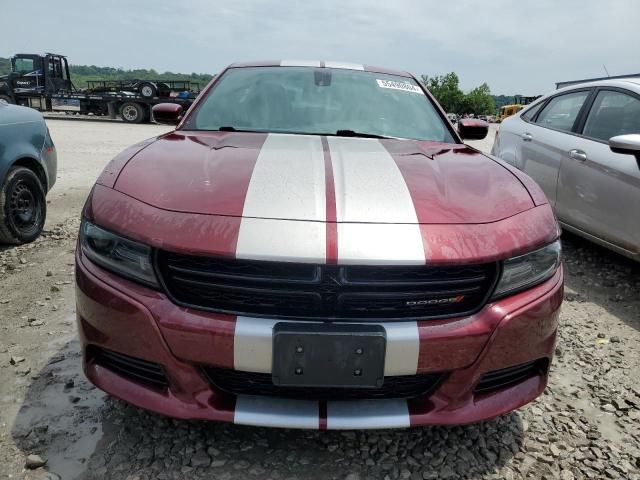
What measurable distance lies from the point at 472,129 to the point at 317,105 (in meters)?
1.12

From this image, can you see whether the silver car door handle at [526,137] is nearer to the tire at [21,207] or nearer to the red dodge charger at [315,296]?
the red dodge charger at [315,296]

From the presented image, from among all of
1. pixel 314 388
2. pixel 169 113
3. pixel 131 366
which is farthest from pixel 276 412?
pixel 169 113

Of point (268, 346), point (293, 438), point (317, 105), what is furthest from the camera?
point (317, 105)

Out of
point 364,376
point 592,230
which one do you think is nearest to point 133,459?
point 364,376

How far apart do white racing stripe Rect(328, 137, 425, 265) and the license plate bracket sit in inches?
7.9

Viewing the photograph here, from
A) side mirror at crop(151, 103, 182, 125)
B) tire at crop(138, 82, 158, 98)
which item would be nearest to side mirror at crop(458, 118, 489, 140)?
side mirror at crop(151, 103, 182, 125)

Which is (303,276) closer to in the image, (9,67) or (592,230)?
(592,230)

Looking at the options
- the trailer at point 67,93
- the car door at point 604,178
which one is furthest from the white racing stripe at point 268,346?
the trailer at point 67,93

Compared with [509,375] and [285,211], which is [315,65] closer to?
[285,211]

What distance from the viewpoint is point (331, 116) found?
2688 millimetres

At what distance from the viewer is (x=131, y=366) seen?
166 centimetres

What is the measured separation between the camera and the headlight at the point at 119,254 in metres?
1.59

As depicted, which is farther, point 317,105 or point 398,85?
point 398,85

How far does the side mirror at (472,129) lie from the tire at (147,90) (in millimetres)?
20987
